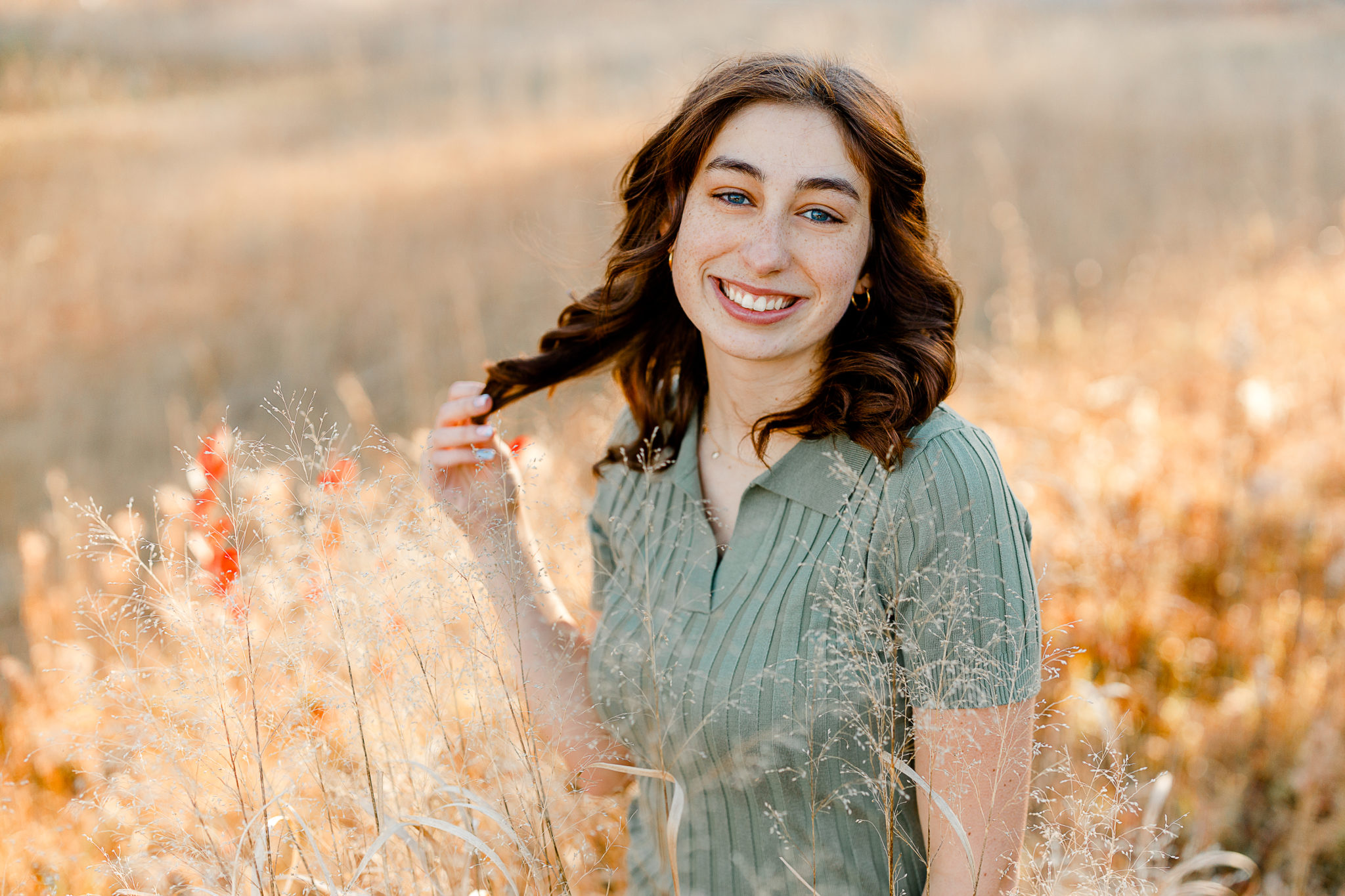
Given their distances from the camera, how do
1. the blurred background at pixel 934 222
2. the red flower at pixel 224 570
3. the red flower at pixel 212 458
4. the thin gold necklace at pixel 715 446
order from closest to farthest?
the red flower at pixel 212 458
the red flower at pixel 224 570
the thin gold necklace at pixel 715 446
the blurred background at pixel 934 222

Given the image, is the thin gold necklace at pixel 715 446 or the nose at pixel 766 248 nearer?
the nose at pixel 766 248

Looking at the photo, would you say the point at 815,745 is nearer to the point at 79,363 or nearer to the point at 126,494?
the point at 126,494

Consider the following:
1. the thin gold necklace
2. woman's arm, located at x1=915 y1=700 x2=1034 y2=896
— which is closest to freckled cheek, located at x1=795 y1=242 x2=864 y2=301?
the thin gold necklace

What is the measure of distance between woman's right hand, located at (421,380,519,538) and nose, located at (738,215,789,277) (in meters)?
0.47

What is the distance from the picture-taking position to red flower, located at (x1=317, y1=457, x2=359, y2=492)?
0.98 meters

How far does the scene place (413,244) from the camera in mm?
6477

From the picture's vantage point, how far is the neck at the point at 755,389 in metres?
1.56

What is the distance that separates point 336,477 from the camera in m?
1.20

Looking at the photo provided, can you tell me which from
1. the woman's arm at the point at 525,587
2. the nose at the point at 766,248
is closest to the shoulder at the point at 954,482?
the nose at the point at 766,248

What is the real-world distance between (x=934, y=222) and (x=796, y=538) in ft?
2.02

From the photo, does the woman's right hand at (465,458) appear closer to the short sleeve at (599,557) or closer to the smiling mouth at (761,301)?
the short sleeve at (599,557)

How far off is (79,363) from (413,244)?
221cm

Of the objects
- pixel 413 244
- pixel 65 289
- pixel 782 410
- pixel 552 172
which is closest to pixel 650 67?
pixel 552 172

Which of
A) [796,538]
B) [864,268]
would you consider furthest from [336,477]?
[864,268]
